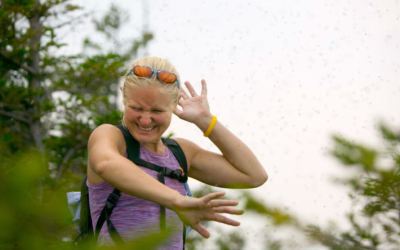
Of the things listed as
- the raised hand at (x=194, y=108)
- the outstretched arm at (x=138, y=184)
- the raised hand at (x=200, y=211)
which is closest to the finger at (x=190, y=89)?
the raised hand at (x=194, y=108)

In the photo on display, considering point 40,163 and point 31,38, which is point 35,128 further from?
point 40,163

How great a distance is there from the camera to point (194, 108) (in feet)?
9.81

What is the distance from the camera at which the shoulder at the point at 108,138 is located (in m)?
2.30

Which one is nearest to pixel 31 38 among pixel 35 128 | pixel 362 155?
pixel 35 128

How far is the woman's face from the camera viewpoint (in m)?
2.54

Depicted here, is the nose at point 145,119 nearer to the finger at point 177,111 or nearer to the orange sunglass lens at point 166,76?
the orange sunglass lens at point 166,76

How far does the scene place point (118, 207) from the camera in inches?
95.3

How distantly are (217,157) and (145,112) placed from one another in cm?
65

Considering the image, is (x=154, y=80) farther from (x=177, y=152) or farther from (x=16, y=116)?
(x=16, y=116)

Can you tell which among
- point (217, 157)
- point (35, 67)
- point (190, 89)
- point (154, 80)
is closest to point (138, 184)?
point (154, 80)

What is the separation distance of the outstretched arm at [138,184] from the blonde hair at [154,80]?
10.1 inches

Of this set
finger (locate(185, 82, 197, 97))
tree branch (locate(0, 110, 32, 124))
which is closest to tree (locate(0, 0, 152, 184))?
tree branch (locate(0, 110, 32, 124))

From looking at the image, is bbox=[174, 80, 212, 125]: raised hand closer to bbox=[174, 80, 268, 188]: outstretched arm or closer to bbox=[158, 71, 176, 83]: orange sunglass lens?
bbox=[174, 80, 268, 188]: outstretched arm

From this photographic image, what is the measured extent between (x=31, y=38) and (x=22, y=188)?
10.5 metres
